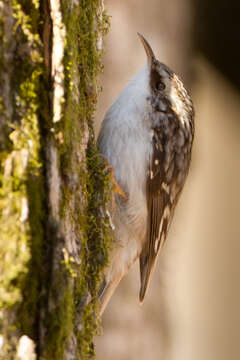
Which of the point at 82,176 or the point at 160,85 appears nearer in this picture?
the point at 82,176

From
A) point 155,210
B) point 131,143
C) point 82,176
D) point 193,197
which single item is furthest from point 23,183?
point 193,197

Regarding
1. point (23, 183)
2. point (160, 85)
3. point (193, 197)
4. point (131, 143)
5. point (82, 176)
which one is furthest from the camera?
point (193, 197)

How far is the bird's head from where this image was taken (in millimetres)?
2217

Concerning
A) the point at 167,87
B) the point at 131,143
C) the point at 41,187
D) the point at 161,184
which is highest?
the point at 167,87

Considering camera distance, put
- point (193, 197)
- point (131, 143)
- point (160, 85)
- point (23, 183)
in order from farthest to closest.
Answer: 1. point (193, 197)
2. point (160, 85)
3. point (131, 143)
4. point (23, 183)

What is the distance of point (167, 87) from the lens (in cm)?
222

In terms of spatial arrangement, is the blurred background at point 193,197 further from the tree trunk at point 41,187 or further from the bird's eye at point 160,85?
the tree trunk at point 41,187

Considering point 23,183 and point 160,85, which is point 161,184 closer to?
point 160,85

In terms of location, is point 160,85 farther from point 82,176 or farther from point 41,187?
point 41,187

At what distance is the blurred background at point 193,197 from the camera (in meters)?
2.82

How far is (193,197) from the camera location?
3.05 m

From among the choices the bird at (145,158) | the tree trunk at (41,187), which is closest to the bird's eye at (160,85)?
the bird at (145,158)

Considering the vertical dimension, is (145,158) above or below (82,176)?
above

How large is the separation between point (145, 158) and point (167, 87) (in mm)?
324
